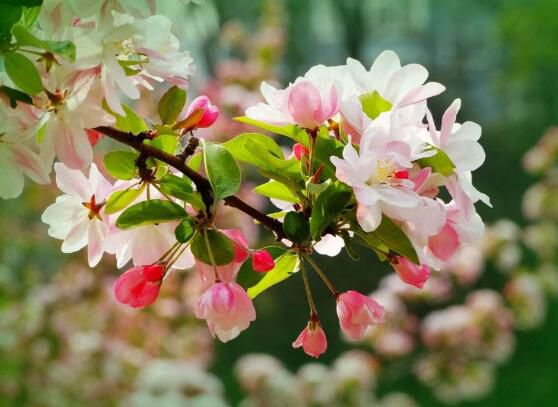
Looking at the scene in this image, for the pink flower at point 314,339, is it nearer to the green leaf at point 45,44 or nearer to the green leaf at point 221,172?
the green leaf at point 221,172

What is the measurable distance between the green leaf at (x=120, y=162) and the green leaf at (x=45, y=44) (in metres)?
0.10

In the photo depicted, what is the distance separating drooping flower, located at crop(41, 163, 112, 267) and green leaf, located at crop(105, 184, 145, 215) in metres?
0.02

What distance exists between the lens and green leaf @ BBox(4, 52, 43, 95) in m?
0.40

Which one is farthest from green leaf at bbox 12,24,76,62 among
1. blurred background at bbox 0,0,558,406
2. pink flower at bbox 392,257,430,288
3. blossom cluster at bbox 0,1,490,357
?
blurred background at bbox 0,0,558,406

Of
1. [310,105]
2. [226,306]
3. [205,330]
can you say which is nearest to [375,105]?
[310,105]

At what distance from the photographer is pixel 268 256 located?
0.49m

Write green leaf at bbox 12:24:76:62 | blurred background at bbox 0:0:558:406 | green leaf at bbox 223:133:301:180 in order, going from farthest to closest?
blurred background at bbox 0:0:558:406
green leaf at bbox 223:133:301:180
green leaf at bbox 12:24:76:62

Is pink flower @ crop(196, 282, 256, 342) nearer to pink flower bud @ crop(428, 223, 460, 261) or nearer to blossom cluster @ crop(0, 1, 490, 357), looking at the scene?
blossom cluster @ crop(0, 1, 490, 357)

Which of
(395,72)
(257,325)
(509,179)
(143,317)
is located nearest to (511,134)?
(509,179)

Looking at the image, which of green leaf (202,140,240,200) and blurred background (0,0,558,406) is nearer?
green leaf (202,140,240,200)

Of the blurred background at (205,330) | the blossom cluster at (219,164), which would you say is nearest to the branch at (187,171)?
the blossom cluster at (219,164)

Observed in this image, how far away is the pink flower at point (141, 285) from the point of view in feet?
1.63

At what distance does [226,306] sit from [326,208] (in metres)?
0.08

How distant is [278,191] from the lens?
1.69 ft
